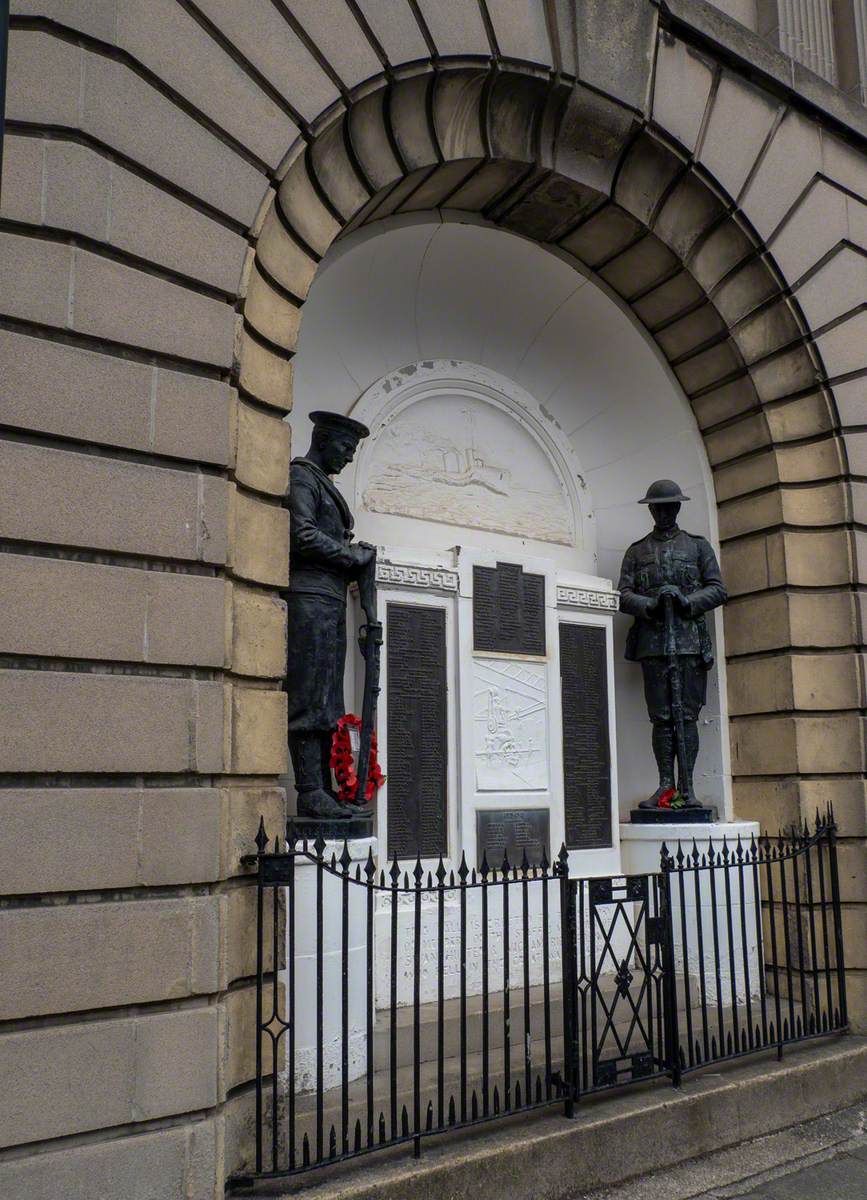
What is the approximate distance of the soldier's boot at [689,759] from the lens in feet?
27.6

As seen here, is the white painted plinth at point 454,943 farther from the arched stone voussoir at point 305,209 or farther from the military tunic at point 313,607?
the arched stone voussoir at point 305,209

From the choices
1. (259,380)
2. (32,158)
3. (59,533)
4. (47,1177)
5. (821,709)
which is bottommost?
(47,1177)

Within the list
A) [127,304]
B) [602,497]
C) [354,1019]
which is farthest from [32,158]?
[602,497]

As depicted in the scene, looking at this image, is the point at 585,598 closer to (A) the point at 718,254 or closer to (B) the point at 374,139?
(A) the point at 718,254

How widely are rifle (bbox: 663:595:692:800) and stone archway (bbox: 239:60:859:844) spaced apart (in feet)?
2.08

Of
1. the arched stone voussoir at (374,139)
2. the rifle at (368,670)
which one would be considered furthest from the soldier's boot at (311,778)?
the arched stone voussoir at (374,139)

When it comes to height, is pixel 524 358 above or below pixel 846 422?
above

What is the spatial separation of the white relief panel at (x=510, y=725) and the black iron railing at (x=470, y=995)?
0.87 metres

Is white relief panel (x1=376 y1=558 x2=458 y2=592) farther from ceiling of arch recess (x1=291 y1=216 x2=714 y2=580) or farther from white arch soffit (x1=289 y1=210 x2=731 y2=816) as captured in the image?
ceiling of arch recess (x1=291 y1=216 x2=714 y2=580)

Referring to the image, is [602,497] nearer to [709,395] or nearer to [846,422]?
[709,395]

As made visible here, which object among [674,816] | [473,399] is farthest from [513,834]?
[473,399]

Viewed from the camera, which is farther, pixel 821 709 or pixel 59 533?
pixel 821 709

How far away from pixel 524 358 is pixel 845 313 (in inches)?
111

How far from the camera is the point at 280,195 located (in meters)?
5.87
